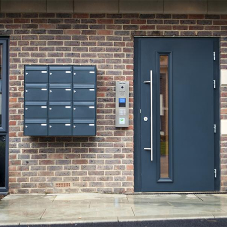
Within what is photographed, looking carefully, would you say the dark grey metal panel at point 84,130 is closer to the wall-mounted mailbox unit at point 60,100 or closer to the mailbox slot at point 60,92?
the wall-mounted mailbox unit at point 60,100

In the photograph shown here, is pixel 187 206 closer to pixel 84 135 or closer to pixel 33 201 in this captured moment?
pixel 84 135

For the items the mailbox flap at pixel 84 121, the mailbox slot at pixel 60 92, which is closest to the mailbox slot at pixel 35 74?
the mailbox slot at pixel 60 92

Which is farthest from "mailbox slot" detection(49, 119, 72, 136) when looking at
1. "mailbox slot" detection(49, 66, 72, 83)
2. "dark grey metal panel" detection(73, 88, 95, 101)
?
"mailbox slot" detection(49, 66, 72, 83)

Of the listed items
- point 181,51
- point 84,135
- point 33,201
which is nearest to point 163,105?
point 181,51

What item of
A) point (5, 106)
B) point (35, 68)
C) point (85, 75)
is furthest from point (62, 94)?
point (5, 106)

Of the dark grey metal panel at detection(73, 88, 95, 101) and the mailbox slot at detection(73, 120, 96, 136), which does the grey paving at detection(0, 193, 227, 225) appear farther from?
the dark grey metal panel at detection(73, 88, 95, 101)

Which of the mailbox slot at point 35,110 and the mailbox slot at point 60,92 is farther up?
the mailbox slot at point 60,92

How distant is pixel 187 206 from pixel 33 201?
256cm

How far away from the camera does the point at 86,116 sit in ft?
23.7

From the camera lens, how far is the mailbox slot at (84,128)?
7.18m

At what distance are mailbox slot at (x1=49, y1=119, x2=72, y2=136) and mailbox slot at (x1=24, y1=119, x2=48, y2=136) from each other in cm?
11

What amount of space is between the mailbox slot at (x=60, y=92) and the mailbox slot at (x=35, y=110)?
227 mm

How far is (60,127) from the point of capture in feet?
23.6

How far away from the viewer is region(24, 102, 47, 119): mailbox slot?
7207 mm
